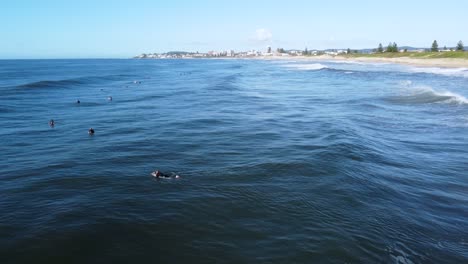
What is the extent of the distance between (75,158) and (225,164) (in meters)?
7.44

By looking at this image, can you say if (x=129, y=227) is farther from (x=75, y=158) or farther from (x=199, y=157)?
(x=75, y=158)

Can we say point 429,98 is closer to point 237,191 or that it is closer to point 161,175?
point 237,191

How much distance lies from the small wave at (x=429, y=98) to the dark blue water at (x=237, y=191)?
9242 mm

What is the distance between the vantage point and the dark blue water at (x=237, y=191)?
31.3ft

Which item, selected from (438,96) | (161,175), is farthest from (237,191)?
(438,96)

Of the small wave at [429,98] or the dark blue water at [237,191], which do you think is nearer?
the dark blue water at [237,191]

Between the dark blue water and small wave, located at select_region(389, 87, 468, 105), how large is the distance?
9.24 metres

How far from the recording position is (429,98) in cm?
3775

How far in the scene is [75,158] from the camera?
1752 centimetres

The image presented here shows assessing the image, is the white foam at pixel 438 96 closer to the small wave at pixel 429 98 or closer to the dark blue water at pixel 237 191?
the small wave at pixel 429 98

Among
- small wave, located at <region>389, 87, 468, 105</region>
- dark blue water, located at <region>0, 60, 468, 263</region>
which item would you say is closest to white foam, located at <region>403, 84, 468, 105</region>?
small wave, located at <region>389, 87, 468, 105</region>

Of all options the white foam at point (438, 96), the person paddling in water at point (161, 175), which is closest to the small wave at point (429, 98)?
the white foam at point (438, 96)

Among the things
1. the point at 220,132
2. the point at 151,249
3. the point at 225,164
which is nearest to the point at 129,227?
the point at 151,249

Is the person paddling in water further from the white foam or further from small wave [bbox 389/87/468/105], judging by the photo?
the white foam
